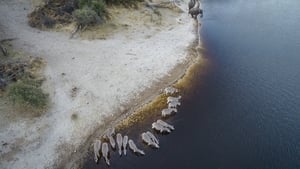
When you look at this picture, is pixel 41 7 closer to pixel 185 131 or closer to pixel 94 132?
pixel 94 132

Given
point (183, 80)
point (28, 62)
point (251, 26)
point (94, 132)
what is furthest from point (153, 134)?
point (251, 26)

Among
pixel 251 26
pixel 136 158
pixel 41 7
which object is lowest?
pixel 136 158

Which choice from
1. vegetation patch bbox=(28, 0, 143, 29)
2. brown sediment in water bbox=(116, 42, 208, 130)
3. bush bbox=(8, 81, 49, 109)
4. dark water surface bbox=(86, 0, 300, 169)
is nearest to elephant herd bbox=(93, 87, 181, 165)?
dark water surface bbox=(86, 0, 300, 169)

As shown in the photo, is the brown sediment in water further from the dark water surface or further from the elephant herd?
the elephant herd

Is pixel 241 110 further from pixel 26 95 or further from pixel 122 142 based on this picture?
pixel 26 95

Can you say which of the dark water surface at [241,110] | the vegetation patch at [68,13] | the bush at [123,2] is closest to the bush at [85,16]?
the vegetation patch at [68,13]

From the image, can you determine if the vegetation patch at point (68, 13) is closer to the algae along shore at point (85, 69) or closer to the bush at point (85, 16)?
the bush at point (85, 16)
